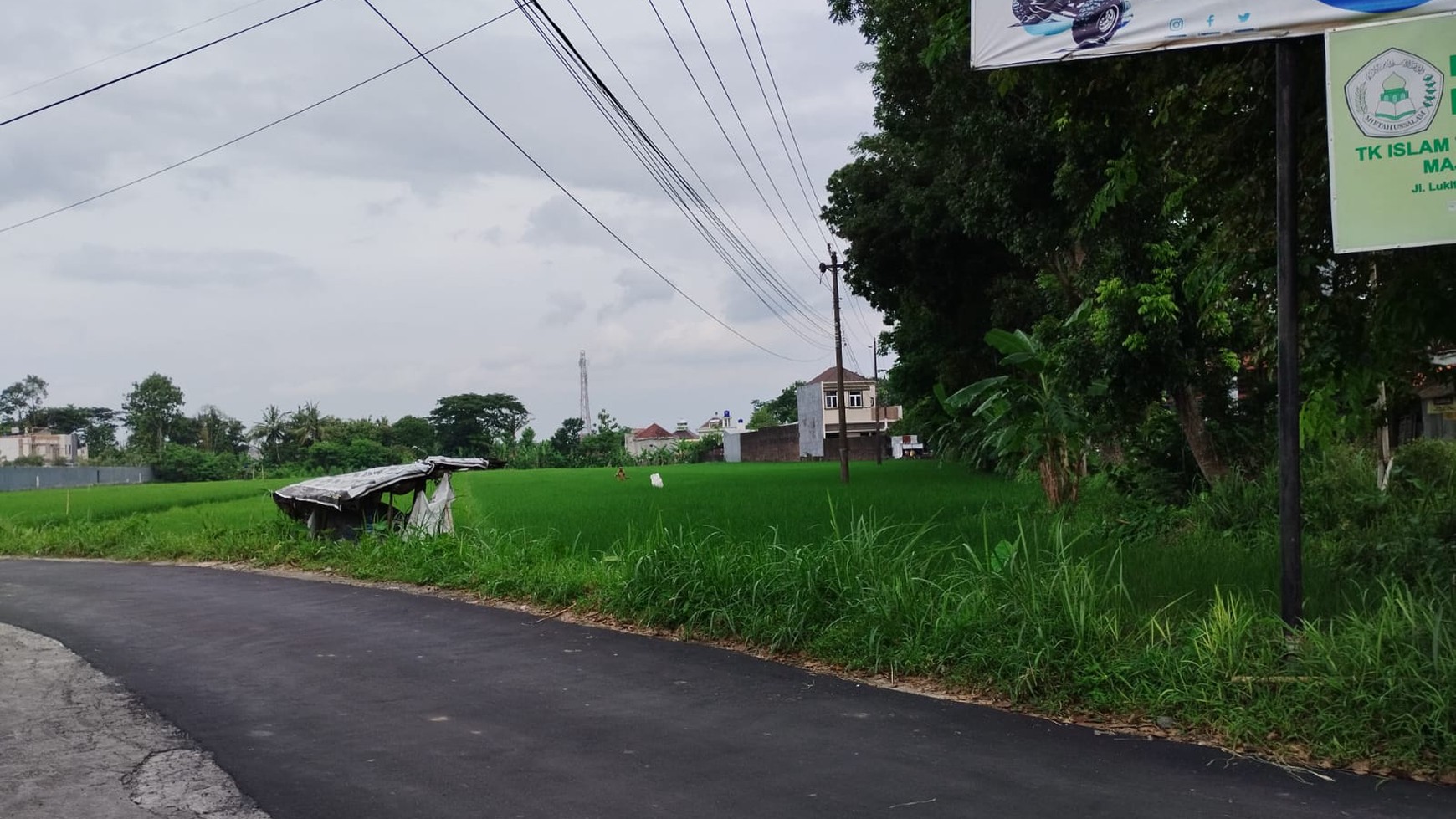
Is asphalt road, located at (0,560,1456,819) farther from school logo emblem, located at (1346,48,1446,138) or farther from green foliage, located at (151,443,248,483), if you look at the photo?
green foliage, located at (151,443,248,483)

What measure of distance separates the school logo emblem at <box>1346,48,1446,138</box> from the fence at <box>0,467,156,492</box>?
5269 cm

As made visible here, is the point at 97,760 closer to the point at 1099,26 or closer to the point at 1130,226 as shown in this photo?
the point at 1099,26

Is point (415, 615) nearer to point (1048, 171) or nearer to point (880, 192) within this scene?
point (1048, 171)

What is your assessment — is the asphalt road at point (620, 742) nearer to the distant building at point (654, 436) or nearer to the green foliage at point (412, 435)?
the green foliage at point (412, 435)

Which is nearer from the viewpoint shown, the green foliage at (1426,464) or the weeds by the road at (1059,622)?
the weeds by the road at (1059,622)

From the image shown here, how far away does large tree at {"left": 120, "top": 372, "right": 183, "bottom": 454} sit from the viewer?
262 feet

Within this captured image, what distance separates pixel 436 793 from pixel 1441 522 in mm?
9349

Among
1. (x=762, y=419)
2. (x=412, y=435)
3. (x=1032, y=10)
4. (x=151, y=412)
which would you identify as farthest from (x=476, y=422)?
(x=1032, y=10)

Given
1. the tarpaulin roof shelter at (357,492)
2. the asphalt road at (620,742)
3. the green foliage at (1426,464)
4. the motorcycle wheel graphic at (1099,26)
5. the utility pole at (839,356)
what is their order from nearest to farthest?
the asphalt road at (620,742)
the motorcycle wheel graphic at (1099,26)
the green foliage at (1426,464)
the tarpaulin roof shelter at (357,492)
the utility pole at (839,356)

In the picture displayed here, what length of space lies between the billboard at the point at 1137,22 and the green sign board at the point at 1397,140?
0.83 feet

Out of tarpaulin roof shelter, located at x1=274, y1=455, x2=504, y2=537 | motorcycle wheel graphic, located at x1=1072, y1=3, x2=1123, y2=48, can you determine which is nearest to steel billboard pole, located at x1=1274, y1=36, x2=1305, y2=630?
motorcycle wheel graphic, located at x1=1072, y1=3, x2=1123, y2=48

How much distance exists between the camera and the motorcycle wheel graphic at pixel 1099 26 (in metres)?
6.90

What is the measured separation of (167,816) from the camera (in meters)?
4.54

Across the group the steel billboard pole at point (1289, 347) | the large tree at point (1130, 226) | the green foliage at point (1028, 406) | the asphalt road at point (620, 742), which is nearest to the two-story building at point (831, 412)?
the large tree at point (1130, 226)
